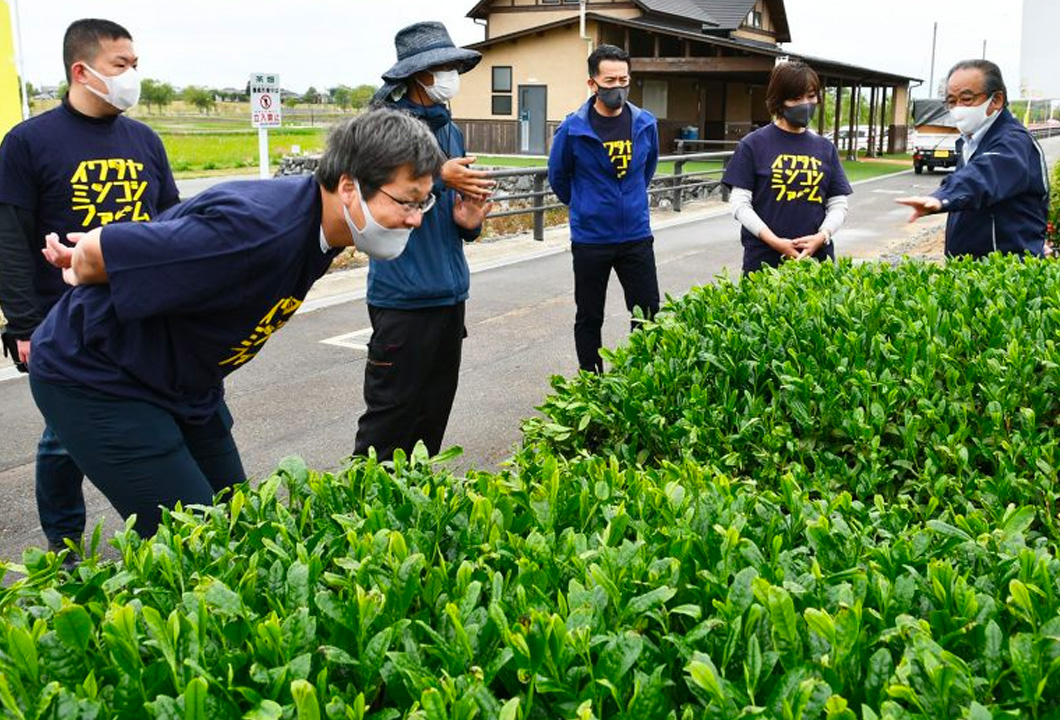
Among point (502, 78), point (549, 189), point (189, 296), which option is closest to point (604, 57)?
point (189, 296)

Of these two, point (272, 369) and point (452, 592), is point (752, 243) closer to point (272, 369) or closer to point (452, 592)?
point (272, 369)

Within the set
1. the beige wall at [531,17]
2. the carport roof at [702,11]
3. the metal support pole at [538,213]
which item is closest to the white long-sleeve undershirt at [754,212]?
the metal support pole at [538,213]

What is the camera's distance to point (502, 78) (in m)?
40.3

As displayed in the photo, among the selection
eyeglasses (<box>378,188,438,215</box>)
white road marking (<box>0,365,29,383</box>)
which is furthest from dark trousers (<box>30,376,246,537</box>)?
white road marking (<box>0,365,29,383</box>)

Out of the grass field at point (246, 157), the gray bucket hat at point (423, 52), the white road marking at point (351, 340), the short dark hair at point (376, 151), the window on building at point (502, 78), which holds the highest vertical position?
the window on building at point (502, 78)

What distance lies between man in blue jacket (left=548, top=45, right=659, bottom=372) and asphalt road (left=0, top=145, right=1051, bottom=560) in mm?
453

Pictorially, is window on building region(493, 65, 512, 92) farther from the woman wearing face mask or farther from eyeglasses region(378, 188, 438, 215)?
eyeglasses region(378, 188, 438, 215)

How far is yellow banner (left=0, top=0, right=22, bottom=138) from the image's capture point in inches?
296

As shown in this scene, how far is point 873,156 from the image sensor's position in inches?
1690

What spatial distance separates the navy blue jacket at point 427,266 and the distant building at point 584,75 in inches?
1277

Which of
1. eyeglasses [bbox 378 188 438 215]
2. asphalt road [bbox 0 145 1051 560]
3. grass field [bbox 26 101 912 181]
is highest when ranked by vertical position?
eyeglasses [bbox 378 188 438 215]

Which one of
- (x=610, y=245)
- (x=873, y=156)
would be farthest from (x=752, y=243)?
(x=873, y=156)

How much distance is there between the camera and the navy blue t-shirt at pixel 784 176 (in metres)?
6.15

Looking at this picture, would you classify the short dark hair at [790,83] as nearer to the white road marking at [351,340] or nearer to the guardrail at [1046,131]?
the white road marking at [351,340]
